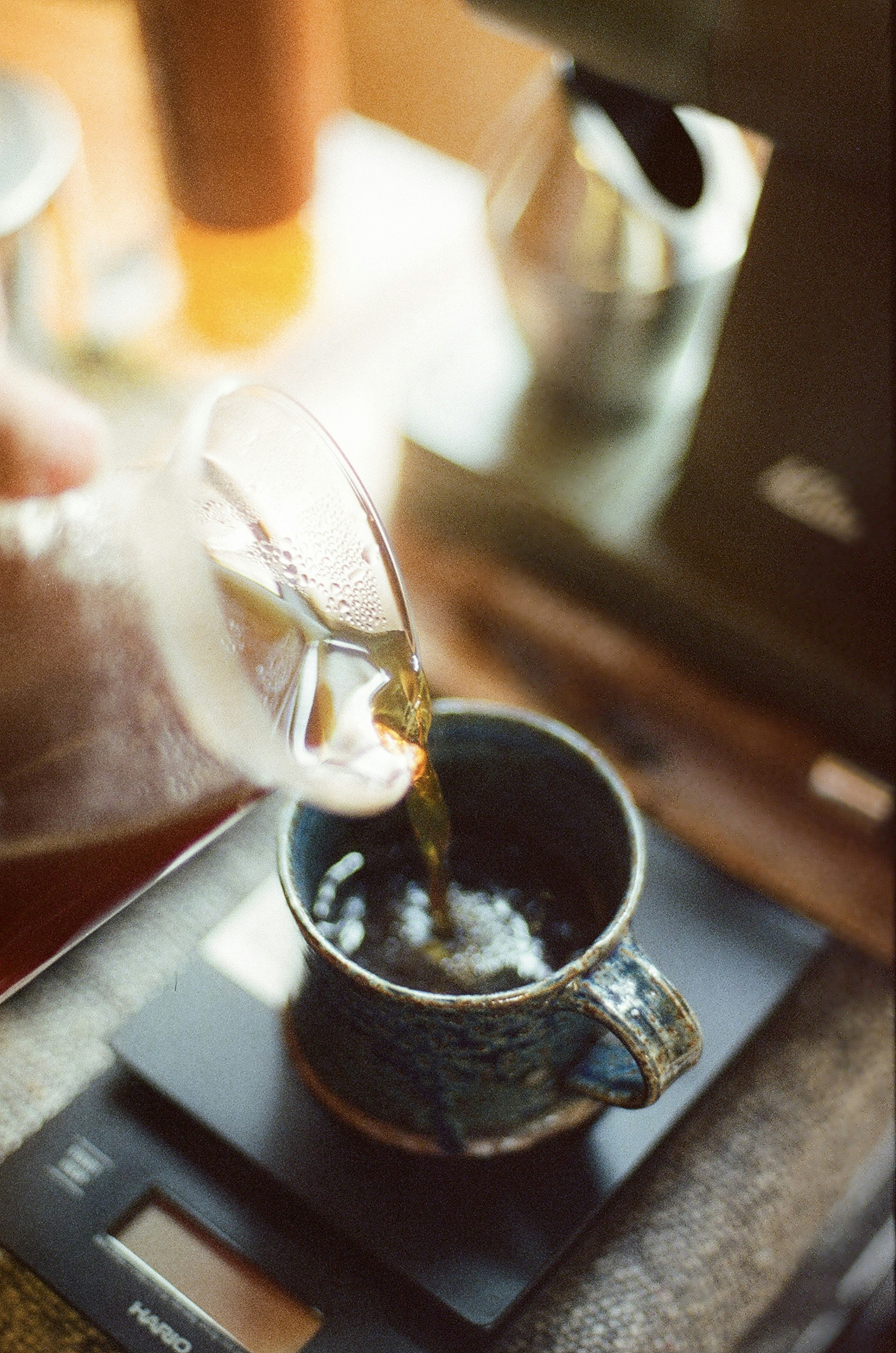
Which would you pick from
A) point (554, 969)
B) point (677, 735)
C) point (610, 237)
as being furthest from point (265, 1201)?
point (610, 237)

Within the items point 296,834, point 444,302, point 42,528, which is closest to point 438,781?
point 296,834

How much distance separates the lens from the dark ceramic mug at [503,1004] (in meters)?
0.36

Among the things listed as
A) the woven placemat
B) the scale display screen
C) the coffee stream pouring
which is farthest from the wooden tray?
the scale display screen

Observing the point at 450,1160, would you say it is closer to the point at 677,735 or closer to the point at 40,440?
the point at 677,735

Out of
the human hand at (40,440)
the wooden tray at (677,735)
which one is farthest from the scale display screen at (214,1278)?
the human hand at (40,440)

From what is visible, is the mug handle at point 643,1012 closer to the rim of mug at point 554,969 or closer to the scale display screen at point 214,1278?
the rim of mug at point 554,969

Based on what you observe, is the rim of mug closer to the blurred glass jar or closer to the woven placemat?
the woven placemat

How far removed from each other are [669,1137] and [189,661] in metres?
0.27

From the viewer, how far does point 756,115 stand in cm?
46

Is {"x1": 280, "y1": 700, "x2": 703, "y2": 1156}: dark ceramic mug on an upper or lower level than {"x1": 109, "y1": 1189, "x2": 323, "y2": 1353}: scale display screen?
upper

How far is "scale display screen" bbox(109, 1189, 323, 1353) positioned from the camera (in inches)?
16.1

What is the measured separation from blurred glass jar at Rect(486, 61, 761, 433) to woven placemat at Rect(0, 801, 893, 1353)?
0.30 metres

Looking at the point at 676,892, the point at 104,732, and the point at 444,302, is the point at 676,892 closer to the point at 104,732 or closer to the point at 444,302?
the point at 104,732

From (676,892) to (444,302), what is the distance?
0.51 m
